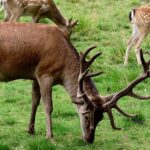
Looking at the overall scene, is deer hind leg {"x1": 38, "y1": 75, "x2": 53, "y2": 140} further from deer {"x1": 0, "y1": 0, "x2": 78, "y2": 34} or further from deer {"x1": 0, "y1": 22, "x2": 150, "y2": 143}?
deer {"x1": 0, "y1": 0, "x2": 78, "y2": 34}

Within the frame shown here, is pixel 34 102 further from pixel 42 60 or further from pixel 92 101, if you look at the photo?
pixel 92 101

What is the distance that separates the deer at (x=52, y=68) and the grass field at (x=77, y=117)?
0.31m

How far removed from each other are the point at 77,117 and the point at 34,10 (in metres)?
4.53

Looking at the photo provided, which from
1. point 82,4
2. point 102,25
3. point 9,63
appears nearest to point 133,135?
point 9,63

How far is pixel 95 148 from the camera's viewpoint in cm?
689

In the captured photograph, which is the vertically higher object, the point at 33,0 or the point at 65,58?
the point at 65,58

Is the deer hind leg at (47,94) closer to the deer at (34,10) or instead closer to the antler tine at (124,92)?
the antler tine at (124,92)

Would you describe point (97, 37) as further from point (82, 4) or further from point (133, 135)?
point (133, 135)

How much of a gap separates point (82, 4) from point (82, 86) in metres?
8.82

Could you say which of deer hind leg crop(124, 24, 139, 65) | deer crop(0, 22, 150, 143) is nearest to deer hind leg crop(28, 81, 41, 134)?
deer crop(0, 22, 150, 143)

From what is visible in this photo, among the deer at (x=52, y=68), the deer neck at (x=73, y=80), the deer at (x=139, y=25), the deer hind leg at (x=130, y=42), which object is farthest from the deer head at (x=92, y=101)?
the deer at (x=139, y=25)

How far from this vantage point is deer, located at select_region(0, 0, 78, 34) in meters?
11.8

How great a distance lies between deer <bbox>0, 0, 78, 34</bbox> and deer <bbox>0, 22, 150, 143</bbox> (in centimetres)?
455

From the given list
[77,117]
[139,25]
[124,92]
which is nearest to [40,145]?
[124,92]
